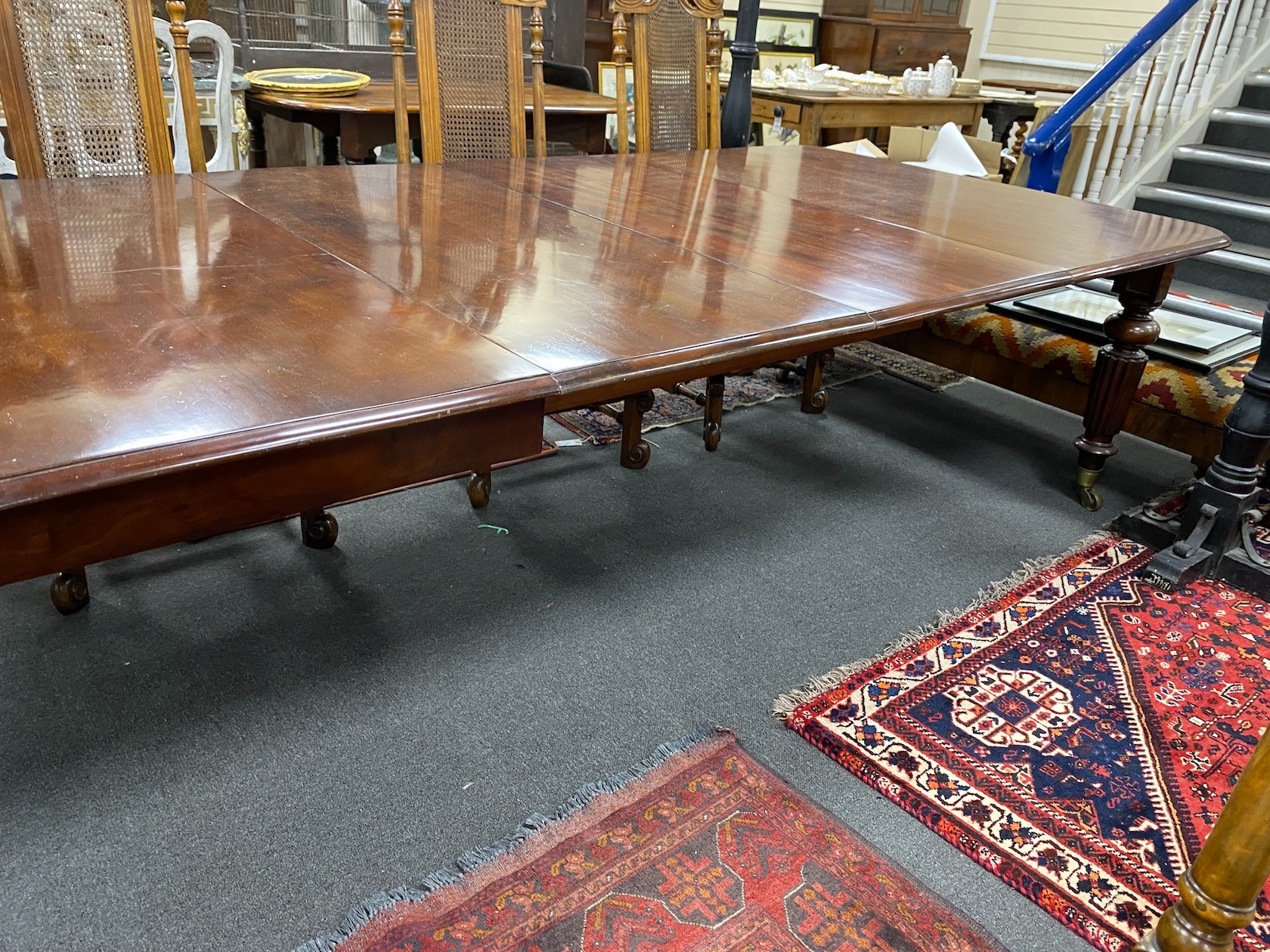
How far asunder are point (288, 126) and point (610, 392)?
3797 millimetres

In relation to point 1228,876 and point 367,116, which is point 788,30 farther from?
point 1228,876

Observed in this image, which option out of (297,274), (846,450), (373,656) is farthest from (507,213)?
(846,450)

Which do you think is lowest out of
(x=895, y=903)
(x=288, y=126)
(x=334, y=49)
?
(x=895, y=903)

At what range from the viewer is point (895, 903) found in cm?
127

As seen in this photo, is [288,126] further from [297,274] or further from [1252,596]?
[1252,596]

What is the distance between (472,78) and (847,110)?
3.45 m

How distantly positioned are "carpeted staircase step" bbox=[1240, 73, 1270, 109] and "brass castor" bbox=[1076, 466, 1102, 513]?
2884mm

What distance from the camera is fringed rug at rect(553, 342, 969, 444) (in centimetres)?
271

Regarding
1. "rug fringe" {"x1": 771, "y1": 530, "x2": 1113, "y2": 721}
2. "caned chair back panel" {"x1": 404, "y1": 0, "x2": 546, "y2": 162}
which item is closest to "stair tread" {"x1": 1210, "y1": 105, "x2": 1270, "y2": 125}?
"rug fringe" {"x1": 771, "y1": 530, "x2": 1113, "y2": 721}

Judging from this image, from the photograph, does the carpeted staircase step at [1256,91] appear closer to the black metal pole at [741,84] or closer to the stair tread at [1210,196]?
the stair tread at [1210,196]

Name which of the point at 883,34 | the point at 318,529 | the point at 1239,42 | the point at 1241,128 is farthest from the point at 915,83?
the point at 318,529

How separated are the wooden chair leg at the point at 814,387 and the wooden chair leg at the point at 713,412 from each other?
410 mm

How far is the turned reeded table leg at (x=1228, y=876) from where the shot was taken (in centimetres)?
96

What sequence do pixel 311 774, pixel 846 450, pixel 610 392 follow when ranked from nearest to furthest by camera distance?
pixel 610 392 < pixel 311 774 < pixel 846 450
